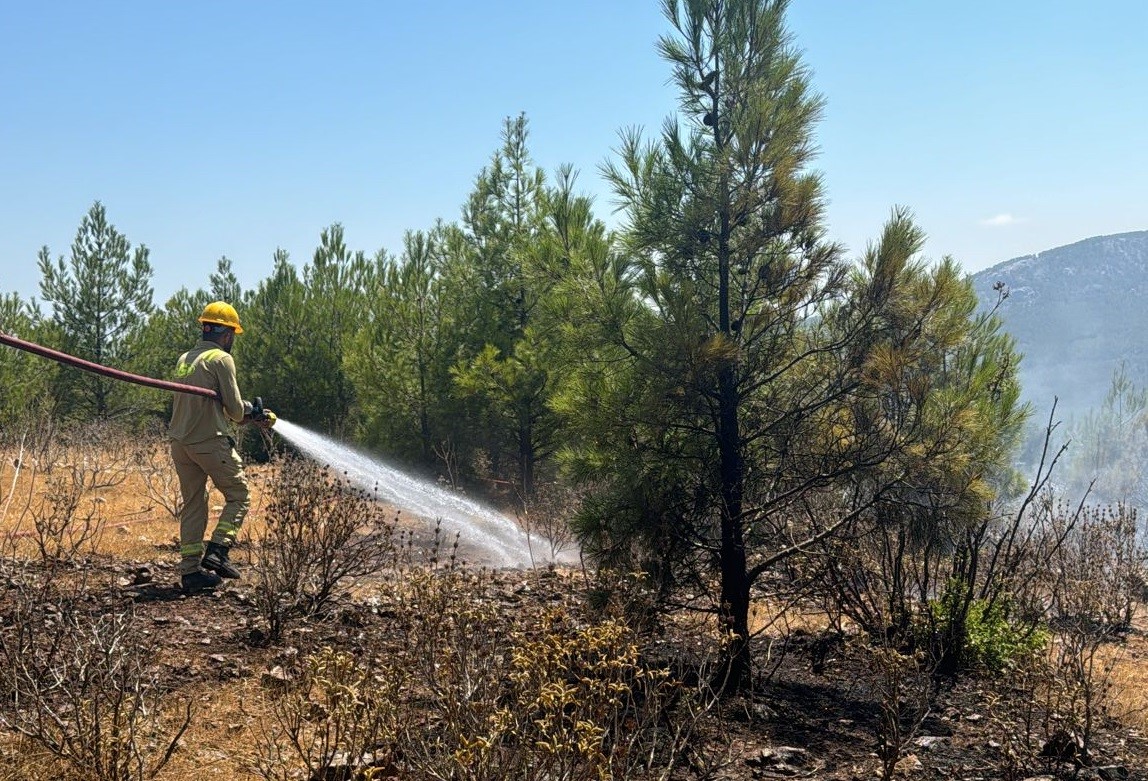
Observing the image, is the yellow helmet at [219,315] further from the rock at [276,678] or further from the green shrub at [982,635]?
the green shrub at [982,635]

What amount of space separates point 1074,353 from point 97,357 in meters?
134

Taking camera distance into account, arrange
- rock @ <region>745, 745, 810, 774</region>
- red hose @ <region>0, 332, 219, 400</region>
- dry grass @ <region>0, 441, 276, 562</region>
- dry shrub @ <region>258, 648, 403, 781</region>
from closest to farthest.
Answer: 1. dry shrub @ <region>258, 648, 403, 781</region>
2. red hose @ <region>0, 332, 219, 400</region>
3. rock @ <region>745, 745, 810, 774</region>
4. dry grass @ <region>0, 441, 276, 562</region>

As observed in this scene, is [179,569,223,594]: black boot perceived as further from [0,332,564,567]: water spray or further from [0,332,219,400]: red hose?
[0,332,564,567]: water spray

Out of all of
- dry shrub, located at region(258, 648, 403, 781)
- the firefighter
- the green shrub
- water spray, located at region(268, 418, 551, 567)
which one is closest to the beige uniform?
the firefighter

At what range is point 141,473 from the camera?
13578 millimetres

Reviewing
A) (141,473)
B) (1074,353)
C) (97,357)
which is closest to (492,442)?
(141,473)

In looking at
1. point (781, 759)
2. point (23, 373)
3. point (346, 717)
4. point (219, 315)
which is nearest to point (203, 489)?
point (219, 315)

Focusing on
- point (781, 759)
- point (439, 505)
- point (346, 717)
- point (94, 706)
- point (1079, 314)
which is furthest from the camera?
point (1079, 314)

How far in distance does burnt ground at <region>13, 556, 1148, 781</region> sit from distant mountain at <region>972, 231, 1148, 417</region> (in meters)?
94.7

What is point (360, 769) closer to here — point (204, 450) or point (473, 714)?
point (473, 714)

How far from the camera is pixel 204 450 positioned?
6.91m

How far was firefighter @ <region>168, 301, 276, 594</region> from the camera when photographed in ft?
22.5

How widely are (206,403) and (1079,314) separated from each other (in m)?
158

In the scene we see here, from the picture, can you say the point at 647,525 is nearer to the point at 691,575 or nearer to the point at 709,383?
the point at 691,575
